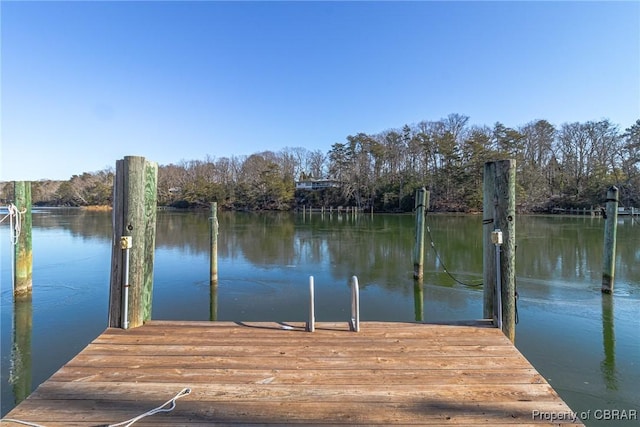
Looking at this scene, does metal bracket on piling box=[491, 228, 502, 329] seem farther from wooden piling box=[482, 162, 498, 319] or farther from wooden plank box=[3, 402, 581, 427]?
wooden plank box=[3, 402, 581, 427]

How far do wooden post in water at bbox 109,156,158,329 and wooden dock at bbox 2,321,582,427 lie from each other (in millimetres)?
232

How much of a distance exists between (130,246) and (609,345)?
20.0 feet

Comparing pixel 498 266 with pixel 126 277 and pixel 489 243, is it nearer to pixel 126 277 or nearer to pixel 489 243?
pixel 489 243

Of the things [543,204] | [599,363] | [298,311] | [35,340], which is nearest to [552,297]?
[599,363]

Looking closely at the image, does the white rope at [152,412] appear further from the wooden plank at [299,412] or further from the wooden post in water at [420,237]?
the wooden post in water at [420,237]

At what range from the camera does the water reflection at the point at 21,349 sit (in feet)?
12.5

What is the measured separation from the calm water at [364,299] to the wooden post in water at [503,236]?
100 cm

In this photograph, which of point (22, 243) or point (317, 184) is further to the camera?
point (317, 184)

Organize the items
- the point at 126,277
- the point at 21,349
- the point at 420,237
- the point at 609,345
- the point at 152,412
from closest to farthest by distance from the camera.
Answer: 1. the point at 152,412
2. the point at 126,277
3. the point at 21,349
4. the point at 609,345
5. the point at 420,237

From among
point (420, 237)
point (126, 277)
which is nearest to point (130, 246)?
point (126, 277)

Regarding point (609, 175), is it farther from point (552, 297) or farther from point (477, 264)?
point (552, 297)

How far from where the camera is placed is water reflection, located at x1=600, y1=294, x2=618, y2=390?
4.00 metres

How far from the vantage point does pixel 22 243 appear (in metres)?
7.35

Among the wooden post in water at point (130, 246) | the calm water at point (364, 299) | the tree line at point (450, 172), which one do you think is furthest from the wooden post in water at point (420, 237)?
the tree line at point (450, 172)
